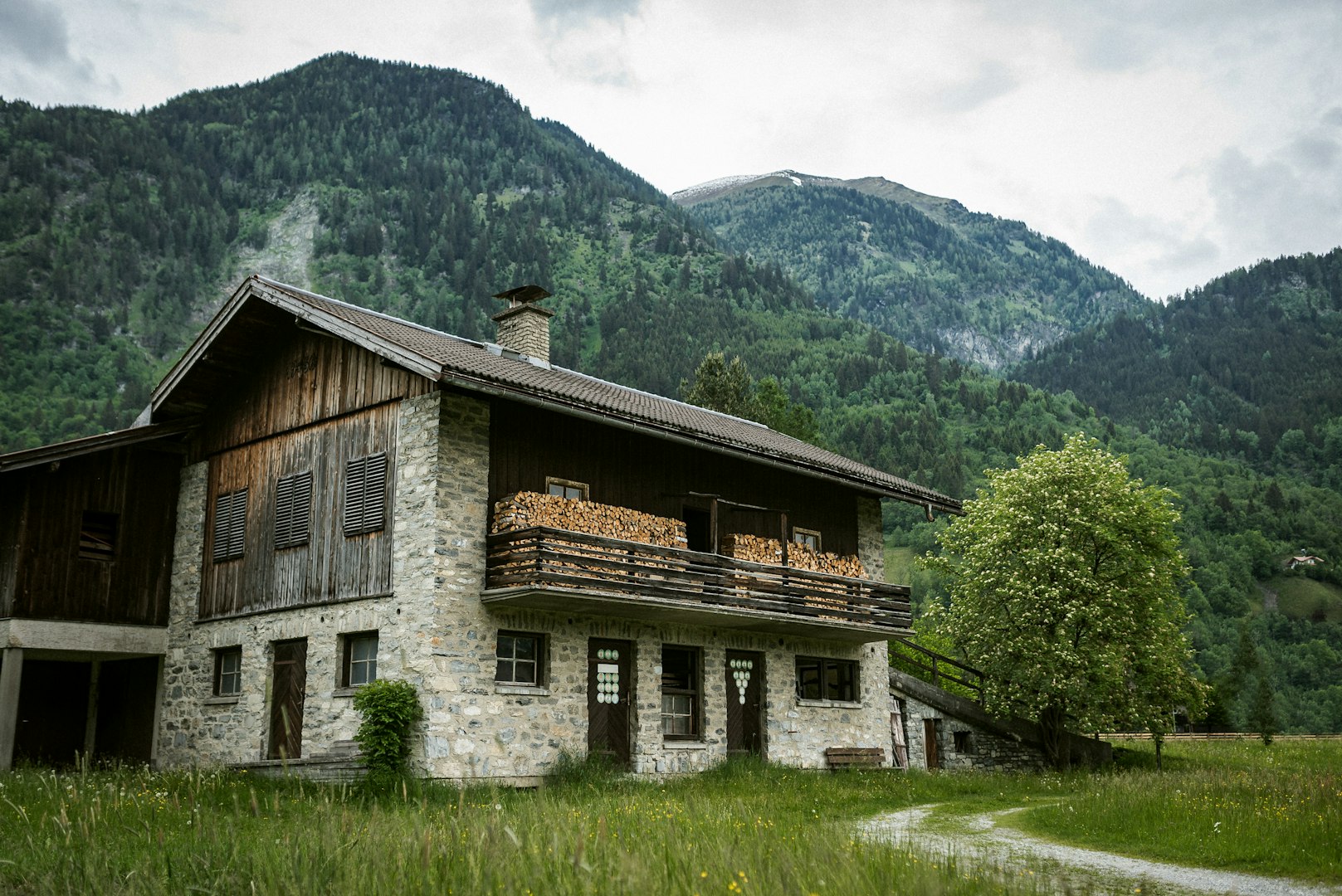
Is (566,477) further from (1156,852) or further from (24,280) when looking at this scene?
(24,280)

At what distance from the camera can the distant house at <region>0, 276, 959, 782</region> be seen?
19.5 metres

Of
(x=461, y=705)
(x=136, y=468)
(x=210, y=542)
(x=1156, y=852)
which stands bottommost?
(x=1156, y=852)

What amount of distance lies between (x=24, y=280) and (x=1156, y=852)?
132 meters

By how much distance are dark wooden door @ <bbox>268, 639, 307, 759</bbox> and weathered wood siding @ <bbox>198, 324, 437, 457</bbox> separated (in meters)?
4.37

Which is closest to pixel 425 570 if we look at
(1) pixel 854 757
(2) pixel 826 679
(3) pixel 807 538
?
(3) pixel 807 538

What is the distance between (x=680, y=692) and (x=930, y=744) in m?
10.4

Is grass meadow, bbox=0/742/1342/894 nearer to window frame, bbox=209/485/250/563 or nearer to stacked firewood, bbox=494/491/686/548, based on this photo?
stacked firewood, bbox=494/491/686/548

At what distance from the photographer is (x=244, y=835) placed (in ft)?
32.3

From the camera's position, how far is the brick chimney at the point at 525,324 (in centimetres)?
2683

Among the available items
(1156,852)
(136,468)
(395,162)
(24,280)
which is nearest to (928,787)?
(1156,852)

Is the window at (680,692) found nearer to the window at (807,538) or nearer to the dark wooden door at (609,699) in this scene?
the dark wooden door at (609,699)

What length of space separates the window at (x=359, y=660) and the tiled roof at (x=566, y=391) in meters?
5.09

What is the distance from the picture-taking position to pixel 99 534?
23.8 meters

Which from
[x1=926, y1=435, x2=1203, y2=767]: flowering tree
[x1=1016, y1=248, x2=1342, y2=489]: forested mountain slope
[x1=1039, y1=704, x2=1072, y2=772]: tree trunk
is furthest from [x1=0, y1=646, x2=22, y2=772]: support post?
[x1=1016, y1=248, x2=1342, y2=489]: forested mountain slope
